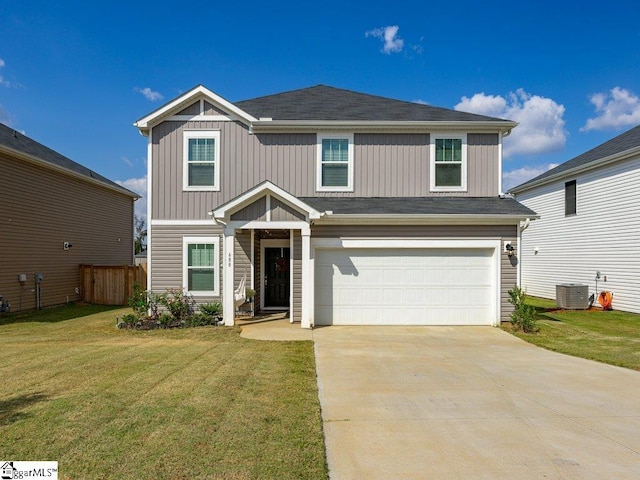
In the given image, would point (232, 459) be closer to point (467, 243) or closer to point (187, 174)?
point (467, 243)

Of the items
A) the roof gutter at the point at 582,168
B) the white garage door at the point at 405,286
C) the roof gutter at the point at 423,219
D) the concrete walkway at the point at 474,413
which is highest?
the roof gutter at the point at 582,168

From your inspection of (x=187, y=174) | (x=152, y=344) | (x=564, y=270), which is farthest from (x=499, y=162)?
(x=152, y=344)

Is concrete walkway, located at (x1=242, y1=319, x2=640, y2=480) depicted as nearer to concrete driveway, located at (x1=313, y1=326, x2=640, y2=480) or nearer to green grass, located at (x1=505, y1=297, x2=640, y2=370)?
concrete driveway, located at (x1=313, y1=326, x2=640, y2=480)

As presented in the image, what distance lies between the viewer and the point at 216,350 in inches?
329

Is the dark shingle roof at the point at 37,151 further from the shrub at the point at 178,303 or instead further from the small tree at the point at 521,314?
the small tree at the point at 521,314

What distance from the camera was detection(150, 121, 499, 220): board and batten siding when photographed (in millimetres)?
12344

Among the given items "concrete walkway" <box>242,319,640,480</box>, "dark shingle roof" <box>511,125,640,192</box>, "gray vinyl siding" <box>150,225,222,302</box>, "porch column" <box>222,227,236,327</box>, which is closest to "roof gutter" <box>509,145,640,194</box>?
"dark shingle roof" <box>511,125,640,192</box>

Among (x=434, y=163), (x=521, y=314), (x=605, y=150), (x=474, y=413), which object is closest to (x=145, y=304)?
(x=434, y=163)

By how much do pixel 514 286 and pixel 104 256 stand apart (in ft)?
57.6

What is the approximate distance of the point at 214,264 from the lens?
12.2 m

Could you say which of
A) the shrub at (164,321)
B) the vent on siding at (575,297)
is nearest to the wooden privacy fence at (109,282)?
the shrub at (164,321)

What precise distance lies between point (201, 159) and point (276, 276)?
14.3 feet

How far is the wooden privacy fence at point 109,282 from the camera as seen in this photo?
17016 mm

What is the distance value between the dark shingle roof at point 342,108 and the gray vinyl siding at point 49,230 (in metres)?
8.06
